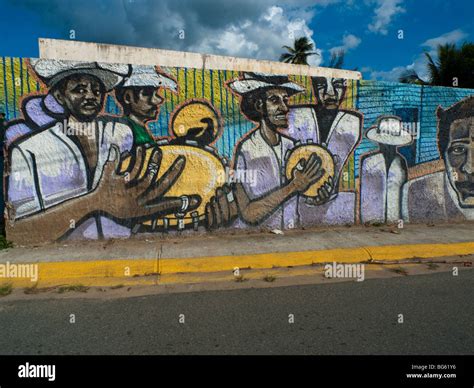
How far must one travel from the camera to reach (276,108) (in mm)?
6715

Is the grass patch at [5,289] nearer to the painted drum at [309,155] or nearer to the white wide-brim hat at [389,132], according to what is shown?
the painted drum at [309,155]

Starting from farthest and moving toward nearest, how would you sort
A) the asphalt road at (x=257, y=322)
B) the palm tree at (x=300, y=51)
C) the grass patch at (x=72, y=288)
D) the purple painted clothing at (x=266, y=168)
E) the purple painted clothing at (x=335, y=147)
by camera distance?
1. the palm tree at (x=300, y=51)
2. the purple painted clothing at (x=335, y=147)
3. the purple painted clothing at (x=266, y=168)
4. the grass patch at (x=72, y=288)
5. the asphalt road at (x=257, y=322)

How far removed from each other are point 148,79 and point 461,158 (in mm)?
7175

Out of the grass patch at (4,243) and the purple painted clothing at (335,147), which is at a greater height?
the purple painted clothing at (335,147)

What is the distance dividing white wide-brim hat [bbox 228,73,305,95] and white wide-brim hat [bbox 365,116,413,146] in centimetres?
187

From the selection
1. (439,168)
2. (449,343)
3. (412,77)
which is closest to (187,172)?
(449,343)

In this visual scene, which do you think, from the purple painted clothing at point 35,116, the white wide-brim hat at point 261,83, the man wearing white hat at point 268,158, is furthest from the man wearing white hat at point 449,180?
the purple painted clothing at point 35,116

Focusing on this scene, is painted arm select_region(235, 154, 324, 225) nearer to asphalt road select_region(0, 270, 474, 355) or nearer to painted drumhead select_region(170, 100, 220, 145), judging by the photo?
painted drumhead select_region(170, 100, 220, 145)

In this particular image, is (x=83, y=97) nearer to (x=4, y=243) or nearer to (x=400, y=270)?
(x=4, y=243)

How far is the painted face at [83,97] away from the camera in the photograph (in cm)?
584

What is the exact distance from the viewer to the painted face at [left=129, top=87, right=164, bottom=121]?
607 centimetres

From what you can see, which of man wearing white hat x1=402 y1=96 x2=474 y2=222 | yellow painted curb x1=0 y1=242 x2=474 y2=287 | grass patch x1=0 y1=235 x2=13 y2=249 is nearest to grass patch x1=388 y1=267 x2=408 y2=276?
yellow painted curb x1=0 y1=242 x2=474 y2=287

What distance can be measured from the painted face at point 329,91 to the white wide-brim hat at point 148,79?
2.84m

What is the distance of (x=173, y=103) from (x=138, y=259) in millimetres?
2828
